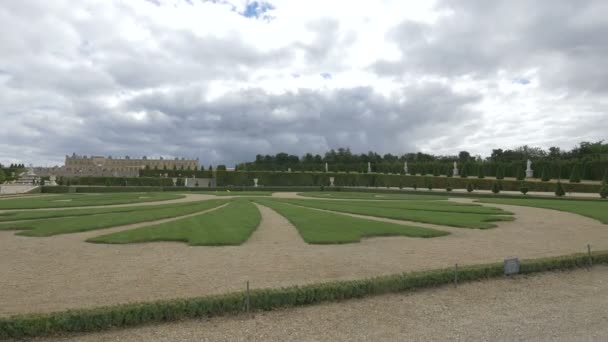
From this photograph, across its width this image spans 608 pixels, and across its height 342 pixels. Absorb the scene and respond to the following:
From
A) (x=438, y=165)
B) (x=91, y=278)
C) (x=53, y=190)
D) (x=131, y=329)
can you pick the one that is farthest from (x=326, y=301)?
(x=438, y=165)

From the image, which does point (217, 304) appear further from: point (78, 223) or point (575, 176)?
point (575, 176)

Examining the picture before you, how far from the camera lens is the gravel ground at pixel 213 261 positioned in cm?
732

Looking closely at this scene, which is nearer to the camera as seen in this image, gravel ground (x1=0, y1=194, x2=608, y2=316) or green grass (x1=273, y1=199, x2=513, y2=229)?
gravel ground (x1=0, y1=194, x2=608, y2=316)

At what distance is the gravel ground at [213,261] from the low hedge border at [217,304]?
0.99 m

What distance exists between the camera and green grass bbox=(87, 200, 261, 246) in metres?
12.2

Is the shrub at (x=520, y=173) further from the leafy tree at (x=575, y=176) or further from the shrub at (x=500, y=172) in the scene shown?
the leafy tree at (x=575, y=176)

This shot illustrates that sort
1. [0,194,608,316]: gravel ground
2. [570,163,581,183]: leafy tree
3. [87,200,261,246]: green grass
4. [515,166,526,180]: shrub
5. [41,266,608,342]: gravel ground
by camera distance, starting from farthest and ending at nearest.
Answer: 1. [515,166,526,180]: shrub
2. [570,163,581,183]: leafy tree
3. [87,200,261,246]: green grass
4. [0,194,608,316]: gravel ground
5. [41,266,608,342]: gravel ground

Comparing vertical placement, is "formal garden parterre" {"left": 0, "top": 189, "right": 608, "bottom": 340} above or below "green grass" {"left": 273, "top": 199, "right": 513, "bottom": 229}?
below

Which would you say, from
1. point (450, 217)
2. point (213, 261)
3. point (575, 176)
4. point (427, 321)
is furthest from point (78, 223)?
point (575, 176)

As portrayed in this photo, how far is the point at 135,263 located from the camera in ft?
Result: 31.0

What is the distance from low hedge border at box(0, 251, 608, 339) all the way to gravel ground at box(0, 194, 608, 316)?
39.1 inches

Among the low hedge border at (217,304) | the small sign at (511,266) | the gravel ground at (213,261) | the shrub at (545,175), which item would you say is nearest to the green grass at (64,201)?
the gravel ground at (213,261)

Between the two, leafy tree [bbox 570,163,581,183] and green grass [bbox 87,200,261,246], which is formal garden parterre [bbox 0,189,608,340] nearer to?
green grass [bbox 87,200,261,246]

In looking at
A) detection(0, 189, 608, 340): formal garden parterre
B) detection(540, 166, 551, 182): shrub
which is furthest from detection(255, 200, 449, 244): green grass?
detection(540, 166, 551, 182): shrub
